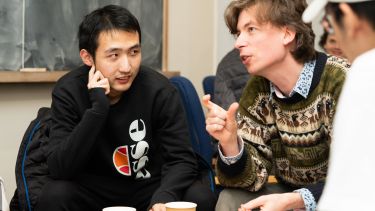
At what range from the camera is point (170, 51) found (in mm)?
3781

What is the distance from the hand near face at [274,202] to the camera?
6.12 feet

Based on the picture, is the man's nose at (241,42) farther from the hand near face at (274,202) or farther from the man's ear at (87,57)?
the man's ear at (87,57)

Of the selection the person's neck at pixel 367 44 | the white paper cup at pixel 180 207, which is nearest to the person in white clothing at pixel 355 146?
the person's neck at pixel 367 44

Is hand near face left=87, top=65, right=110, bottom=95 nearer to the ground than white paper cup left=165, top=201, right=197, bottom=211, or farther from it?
farther from it

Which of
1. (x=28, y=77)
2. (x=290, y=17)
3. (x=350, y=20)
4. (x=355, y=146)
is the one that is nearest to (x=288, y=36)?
(x=290, y=17)

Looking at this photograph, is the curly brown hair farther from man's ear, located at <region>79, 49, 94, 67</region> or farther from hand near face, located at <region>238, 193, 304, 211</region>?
man's ear, located at <region>79, 49, 94, 67</region>

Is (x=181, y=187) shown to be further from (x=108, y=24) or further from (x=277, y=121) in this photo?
(x=108, y=24)

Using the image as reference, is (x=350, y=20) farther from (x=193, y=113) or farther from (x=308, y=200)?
(x=193, y=113)

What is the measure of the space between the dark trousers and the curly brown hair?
62 cm

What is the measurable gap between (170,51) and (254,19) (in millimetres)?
1726

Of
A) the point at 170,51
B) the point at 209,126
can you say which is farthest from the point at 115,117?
the point at 170,51

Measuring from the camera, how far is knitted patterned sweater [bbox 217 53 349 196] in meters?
2.05

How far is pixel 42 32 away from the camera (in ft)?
10.4

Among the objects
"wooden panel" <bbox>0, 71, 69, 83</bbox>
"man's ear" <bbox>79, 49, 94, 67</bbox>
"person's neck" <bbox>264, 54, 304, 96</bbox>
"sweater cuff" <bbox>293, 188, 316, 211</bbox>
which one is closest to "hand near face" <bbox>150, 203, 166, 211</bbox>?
"sweater cuff" <bbox>293, 188, 316, 211</bbox>
